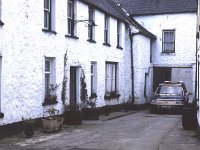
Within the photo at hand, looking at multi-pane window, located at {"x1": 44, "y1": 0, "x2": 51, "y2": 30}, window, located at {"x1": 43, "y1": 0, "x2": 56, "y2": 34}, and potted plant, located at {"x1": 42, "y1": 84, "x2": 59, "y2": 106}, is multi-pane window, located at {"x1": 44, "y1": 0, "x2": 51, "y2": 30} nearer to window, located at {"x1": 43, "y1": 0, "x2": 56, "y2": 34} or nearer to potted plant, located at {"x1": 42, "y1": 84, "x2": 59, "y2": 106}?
window, located at {"x1": 43, "y1": 0, "x2": 56, "y2": 34}

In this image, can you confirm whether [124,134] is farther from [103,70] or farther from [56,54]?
[103,70]

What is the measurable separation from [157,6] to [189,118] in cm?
1737

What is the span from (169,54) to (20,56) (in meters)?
18.2

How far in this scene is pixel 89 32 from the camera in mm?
20578

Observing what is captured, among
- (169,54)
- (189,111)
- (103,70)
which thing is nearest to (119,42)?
(103,70)

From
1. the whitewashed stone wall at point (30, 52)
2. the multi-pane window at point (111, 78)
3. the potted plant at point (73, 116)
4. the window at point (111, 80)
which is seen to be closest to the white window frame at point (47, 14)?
the whitewashed stone wall at point (30, 52)

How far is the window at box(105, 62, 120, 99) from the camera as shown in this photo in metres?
23.3

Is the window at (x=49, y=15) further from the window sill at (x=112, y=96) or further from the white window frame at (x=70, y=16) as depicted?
the window sill at (x=112, y=96)

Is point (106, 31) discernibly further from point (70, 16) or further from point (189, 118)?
point (189, 118)

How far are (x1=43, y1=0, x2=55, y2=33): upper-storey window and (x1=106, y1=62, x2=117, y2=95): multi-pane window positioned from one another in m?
7.44

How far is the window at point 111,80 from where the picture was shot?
23.3 m

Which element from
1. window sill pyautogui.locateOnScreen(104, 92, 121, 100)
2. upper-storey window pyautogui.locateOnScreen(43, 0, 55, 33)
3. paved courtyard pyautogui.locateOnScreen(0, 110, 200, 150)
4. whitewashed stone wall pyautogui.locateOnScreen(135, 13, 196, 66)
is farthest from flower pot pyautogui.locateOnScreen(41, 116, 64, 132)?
whitewashed stone wall pyautogui.locateOnScreen(135, 13, 196, 66)

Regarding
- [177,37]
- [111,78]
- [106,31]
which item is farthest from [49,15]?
[177,37]

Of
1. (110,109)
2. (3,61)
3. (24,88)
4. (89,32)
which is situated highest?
(89,32)
